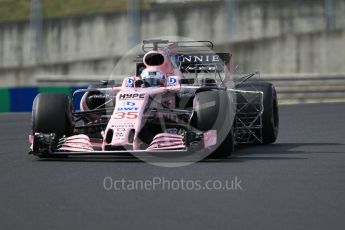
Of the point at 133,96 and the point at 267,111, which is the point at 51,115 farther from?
the point at 267,111

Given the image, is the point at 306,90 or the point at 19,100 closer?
the point at 19,100

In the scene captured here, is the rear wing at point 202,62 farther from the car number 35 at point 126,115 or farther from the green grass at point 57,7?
the green grass at point 57,7

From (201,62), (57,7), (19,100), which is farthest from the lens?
(57,7)

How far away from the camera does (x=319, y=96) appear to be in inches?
1029

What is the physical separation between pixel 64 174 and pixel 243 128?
4085mm

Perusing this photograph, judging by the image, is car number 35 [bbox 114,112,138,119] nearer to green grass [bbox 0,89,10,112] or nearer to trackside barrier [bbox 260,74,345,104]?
green grass [bbox 0,89,10,112]

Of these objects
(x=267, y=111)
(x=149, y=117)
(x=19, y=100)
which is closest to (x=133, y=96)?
(x=149, y=117)

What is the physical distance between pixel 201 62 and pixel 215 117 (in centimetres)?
254

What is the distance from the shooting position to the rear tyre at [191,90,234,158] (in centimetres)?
1276

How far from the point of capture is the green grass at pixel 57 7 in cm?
3622

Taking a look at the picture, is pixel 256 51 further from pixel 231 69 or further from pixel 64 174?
pixel 64 174

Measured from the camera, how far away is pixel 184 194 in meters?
9.93

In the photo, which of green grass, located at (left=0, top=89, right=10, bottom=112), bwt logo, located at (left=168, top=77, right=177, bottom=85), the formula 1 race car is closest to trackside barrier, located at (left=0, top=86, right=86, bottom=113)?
green grass, located at (left=0, top=89, right=10, bottom=112)

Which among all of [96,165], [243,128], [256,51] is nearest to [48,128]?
[96,165]
